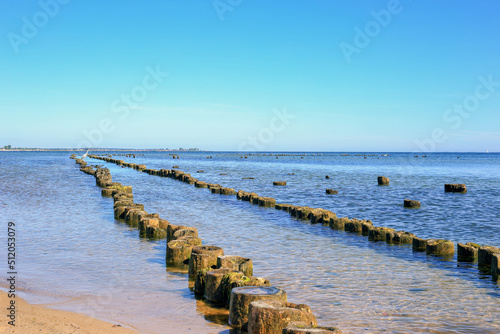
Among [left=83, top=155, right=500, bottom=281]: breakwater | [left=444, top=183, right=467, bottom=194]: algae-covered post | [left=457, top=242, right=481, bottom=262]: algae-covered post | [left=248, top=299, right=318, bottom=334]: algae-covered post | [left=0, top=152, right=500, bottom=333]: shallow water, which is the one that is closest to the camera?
[left=248, top=299, right=318, bottom=334]: algae-covered post

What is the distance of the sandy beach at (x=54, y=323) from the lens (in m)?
7.06

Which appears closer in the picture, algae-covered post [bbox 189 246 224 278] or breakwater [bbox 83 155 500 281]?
algae-covered post [bbox 189 246 224 278]

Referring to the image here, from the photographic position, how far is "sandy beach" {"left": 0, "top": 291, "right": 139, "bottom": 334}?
706cm

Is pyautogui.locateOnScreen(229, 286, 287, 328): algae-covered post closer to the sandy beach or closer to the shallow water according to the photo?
the shallow water

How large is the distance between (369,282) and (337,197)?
22.4 meters

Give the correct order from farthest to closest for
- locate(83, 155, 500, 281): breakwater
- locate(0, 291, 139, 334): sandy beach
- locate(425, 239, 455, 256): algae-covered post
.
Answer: locate(425, 239, 455, 256): algae-covered post, locate(83, 155, 500, 281): breakwater, locate(0, 291, 139, 334): sandy beach

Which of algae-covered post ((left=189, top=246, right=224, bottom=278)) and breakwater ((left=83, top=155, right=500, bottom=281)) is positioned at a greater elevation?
algae-covered post ((left=189, top=246, right=224, bottom=278))

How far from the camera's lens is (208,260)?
33.4 ft

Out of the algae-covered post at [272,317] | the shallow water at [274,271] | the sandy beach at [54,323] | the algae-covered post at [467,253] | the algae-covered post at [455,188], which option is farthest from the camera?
the algae-covered post at [455,188]

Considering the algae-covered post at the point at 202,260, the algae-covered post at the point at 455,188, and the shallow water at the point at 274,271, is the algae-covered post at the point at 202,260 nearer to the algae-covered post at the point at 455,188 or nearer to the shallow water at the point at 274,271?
the shallow water at the point at 274,271

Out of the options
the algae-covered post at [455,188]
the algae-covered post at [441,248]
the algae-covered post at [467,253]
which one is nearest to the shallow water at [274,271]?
the algae-covered post at [467,253]

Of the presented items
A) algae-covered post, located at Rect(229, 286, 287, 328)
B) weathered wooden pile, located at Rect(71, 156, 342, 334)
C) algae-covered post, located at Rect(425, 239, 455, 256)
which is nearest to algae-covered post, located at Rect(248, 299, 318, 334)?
weathered wooden pile, located at Rect(71, 156, 342, 334)

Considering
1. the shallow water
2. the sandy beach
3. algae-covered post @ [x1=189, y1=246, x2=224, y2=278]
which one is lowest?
the shallow water

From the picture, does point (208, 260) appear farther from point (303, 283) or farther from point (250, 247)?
point (250, 247)
